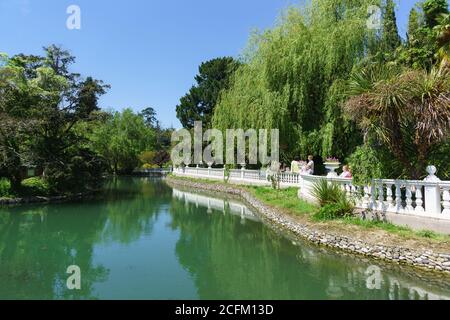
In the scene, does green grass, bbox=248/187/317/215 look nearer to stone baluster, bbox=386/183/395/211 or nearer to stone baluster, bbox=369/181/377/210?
stone baluster, bbox=369/181/377/210

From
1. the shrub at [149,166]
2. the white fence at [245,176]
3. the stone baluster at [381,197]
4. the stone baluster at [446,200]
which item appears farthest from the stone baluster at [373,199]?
the shrub at [149,166]

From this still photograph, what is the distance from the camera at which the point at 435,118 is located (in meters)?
7.21

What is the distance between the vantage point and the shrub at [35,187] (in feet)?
61.2

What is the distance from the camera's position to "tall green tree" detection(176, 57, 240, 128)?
121 ft

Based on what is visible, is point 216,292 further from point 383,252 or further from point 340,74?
point 340,74

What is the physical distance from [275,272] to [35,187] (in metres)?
16.5

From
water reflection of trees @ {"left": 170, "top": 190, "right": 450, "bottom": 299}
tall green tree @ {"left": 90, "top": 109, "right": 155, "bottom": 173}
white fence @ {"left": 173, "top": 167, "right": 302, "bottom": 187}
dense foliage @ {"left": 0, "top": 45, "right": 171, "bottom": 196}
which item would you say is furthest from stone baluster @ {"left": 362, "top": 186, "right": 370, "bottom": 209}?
tall green tree @ {"left": 90, "top": 109, "right": 155, "bottom": 173}

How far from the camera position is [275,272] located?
711cm

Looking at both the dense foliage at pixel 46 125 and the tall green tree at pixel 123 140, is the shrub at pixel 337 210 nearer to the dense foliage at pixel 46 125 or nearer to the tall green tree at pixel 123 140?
the dense foliage at pixel 46 125

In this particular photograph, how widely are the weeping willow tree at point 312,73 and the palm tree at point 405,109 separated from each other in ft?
19.2

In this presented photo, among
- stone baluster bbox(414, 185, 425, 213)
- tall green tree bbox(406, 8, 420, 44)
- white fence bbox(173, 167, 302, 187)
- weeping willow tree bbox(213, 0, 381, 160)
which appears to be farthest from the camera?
tall green tree bbox(406, 8, 420, 44)

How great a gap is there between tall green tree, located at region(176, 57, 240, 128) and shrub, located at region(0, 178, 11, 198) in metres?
20.9

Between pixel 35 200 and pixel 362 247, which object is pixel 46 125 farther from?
pixel 362 247

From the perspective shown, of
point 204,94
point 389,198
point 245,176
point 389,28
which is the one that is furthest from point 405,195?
point 204,94
